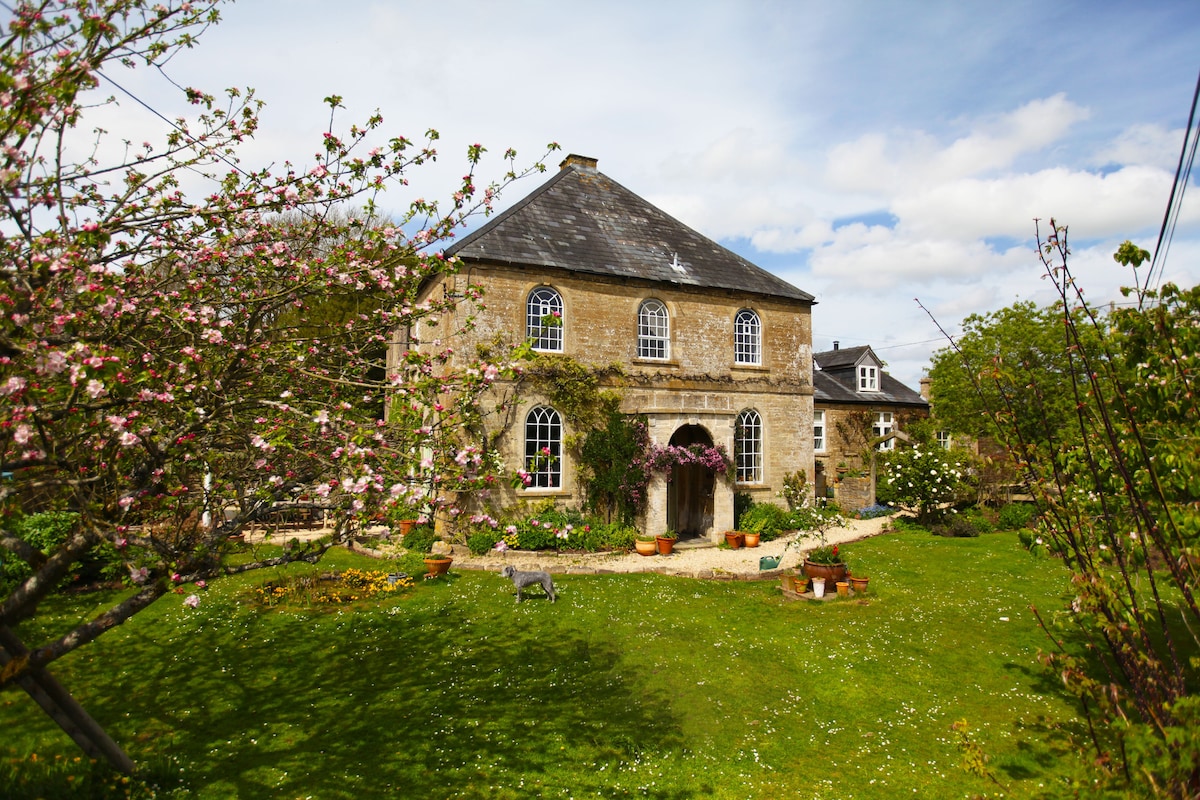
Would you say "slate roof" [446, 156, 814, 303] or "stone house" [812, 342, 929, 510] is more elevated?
"slate roof" [446, 156, 814, 303]

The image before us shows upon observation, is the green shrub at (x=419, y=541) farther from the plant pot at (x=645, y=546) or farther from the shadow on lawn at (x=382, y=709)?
the shadow on lawn at (x=382, y=709)

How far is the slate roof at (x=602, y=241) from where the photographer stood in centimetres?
1838

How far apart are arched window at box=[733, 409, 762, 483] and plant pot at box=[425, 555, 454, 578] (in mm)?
10568

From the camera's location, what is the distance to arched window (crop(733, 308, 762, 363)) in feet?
70.4

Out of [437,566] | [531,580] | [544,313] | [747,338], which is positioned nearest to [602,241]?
[544,313]

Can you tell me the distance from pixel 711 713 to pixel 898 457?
51.4ft

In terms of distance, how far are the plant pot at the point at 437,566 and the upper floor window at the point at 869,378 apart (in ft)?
79.4

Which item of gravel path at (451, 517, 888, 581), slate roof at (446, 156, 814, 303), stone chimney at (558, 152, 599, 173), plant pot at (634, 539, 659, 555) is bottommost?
gravel path at (451, 517, 888, 581)

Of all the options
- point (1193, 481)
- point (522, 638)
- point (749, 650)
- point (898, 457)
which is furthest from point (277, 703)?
point (898, 457)

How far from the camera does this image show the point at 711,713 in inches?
314

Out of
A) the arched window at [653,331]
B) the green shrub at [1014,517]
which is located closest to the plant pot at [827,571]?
the arched window at [653,331]

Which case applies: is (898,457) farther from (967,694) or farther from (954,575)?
(967,694)

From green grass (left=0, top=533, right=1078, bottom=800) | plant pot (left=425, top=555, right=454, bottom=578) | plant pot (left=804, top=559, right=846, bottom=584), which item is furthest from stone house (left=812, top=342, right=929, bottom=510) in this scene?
plant pot (left=425, top=555, right=454, bottom=578)

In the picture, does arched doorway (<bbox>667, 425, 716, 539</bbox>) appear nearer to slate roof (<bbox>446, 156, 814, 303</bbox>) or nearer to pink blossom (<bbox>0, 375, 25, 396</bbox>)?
slate roof (<bbox>446, 156, 814, 303</bbox>)
